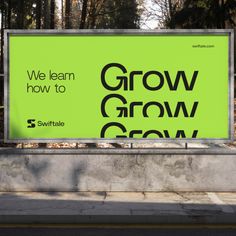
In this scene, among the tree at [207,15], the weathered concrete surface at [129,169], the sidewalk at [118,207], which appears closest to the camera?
the sidewalk at [118,207]

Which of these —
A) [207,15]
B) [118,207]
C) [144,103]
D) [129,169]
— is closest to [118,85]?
[144,103]

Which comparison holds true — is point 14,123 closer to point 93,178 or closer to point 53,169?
point 53,169

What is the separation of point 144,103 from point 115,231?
Answer: 255cm

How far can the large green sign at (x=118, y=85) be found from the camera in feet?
26.6

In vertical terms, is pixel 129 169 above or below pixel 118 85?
below

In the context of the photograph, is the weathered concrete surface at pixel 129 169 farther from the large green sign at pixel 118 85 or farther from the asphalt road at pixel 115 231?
the asphalt road at pixel 115 231

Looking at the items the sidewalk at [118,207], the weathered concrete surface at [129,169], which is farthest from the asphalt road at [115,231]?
the weathered concrete surface at [129,169]

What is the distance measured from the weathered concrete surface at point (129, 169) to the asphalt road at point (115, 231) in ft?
5.40

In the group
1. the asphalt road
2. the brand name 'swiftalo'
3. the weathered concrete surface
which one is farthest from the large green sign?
the asphalt road

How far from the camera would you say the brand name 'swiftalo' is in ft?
26.8

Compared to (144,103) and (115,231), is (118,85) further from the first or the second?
(115,231)

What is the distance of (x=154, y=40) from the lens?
8.11 m

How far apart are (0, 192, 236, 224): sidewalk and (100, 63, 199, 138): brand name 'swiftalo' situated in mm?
945

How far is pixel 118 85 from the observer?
8172 millimetres
